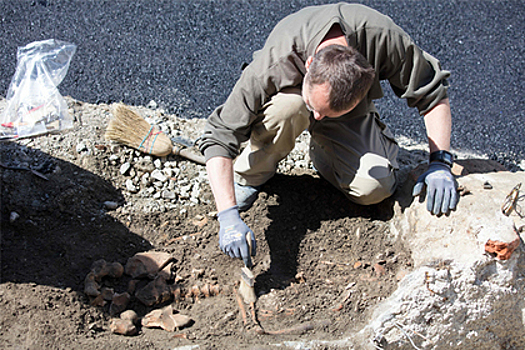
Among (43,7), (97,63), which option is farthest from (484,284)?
(43,7)

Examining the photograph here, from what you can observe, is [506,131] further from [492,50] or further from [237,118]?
[237,118]

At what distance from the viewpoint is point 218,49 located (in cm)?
405

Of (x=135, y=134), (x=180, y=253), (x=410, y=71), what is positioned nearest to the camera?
(x=410, y=71)

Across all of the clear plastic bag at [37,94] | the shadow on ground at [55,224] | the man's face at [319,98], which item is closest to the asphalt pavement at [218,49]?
the clear plastic bag at [37,94]

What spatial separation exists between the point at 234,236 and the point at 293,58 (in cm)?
96

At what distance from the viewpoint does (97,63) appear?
3.75 m

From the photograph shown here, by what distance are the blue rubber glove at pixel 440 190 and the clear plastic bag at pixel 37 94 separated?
2.44 metres

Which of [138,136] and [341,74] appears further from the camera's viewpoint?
[138,136]

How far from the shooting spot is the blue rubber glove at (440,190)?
7.42ft

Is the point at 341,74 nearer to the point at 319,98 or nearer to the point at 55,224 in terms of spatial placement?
the point at 319,98

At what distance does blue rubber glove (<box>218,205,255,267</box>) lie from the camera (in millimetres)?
2188

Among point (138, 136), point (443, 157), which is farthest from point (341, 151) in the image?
point (138, 136)

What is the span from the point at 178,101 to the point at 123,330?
2.12m

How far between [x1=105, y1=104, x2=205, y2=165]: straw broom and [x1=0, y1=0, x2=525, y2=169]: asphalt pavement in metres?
0.60
